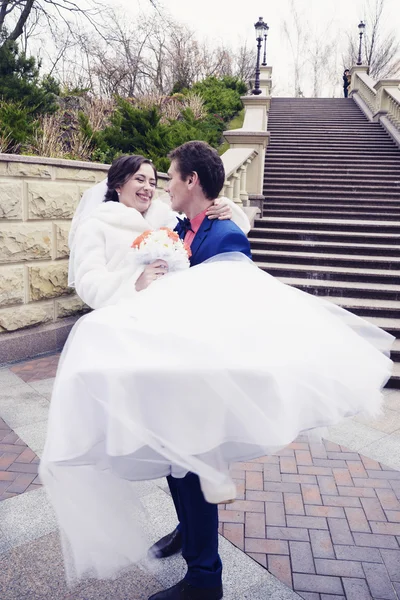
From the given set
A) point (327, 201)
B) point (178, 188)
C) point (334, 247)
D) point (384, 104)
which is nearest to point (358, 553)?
point (178, 188)

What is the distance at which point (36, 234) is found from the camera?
5766 millimetres

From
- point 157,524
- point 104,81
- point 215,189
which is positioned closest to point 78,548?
point 157,524

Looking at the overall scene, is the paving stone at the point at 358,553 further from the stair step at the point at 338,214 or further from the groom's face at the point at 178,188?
the stair step at the point at 338,214

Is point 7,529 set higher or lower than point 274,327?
lower

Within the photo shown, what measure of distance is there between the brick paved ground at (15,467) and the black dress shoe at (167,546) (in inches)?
41.9

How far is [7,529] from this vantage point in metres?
2.72

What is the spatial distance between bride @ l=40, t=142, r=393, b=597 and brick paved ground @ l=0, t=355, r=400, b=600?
0.73 metres

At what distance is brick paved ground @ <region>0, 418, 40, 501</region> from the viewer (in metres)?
3.13

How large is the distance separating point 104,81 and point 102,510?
27.0 meters

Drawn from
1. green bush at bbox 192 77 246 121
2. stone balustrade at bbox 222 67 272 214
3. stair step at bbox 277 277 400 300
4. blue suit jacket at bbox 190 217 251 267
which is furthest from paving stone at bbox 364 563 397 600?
green bush at bbox 192 77 246 121

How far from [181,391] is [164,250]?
2.09 feet

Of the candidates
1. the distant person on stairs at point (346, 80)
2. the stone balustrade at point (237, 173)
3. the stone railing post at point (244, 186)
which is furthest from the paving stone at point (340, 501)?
the distant person on stairs at point (346, 80)

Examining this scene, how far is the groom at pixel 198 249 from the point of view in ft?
6.39

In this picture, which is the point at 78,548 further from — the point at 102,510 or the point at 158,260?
the point at 158,260
